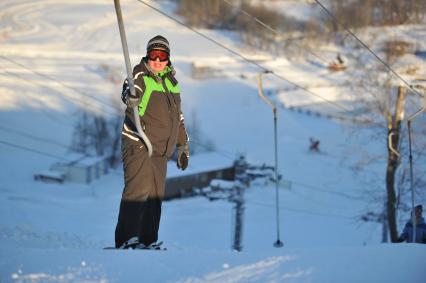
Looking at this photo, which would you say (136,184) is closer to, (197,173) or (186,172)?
(186,172)

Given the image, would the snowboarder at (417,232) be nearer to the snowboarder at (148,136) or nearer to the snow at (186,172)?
the snow at (186,172)

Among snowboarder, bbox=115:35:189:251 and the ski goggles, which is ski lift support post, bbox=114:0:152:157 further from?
the ski goggles

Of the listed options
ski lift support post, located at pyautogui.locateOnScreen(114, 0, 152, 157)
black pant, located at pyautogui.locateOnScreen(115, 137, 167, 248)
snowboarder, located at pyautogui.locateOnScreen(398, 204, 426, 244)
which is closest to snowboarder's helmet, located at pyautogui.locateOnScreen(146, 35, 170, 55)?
ski lift support post, located at pyautogui.locateOnScreen(114, 0, 152, 157)

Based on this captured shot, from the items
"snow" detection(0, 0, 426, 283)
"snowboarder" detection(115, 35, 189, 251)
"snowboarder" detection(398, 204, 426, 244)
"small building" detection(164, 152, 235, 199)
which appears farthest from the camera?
"small building" detection(164, 152, 235, 199)

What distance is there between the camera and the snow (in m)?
3.34

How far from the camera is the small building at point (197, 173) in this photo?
2567cm

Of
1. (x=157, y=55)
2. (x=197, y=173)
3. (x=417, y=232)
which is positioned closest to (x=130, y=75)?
(x=157, y=55)

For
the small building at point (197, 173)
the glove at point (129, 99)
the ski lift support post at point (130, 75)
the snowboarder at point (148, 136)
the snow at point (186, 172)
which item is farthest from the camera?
the small building at point (197, 173)

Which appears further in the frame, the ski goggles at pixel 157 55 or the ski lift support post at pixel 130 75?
the ski goggles at pixel 157 55

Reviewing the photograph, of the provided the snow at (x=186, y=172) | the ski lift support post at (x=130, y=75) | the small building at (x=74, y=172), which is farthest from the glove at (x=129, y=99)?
the small building at (x=74, y=172)

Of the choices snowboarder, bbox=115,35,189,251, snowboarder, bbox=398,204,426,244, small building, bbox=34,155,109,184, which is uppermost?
small building, bbox=34,155,109,184

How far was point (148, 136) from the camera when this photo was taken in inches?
165

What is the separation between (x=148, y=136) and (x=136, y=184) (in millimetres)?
333

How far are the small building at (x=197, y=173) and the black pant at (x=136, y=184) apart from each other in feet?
68.2
